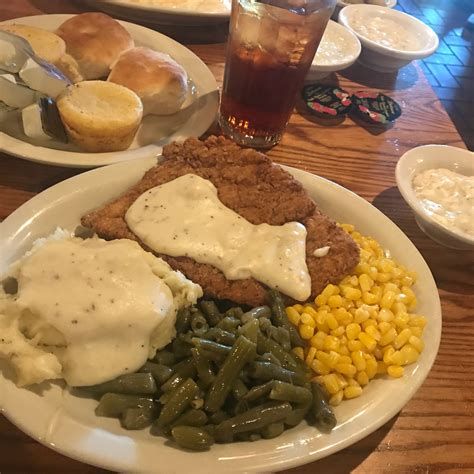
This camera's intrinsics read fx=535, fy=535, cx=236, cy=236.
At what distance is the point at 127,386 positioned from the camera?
59.4 inches

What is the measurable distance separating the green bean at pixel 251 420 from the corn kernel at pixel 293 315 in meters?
0.34

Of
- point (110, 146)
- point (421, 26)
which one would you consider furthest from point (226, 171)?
point (421, 26)

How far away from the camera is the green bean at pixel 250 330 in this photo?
1.61 m

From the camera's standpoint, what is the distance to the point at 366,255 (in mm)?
2023

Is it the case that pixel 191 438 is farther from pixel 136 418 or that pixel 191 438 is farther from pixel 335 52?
pixel 335 52

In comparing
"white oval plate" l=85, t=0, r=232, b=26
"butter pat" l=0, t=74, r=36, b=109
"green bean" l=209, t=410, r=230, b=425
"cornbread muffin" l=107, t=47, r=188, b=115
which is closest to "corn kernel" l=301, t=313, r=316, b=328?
"green bean" l=209, t=410, r=230, b=425

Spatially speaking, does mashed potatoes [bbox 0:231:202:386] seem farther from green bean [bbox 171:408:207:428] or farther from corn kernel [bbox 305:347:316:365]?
corn kernel [bbox 305:347:316:365]

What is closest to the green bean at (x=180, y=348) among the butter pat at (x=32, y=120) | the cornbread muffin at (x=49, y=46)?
the butter pat at (x=32, y=120)

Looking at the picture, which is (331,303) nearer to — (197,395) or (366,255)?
(366,255)

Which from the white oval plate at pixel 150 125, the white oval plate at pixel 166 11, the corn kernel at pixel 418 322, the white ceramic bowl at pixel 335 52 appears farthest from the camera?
the white oval plate at pixel 166 11

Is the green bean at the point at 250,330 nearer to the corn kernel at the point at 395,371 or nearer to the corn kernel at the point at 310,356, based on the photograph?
the corn kernel at the point at 310,356

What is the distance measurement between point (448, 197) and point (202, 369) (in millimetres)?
1487

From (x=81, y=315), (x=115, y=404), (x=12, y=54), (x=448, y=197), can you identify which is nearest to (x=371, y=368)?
(x=115, y=404)

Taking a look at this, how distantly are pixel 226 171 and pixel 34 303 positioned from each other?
0.92 m
